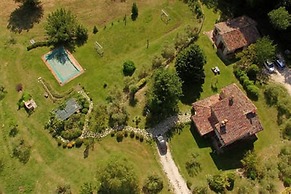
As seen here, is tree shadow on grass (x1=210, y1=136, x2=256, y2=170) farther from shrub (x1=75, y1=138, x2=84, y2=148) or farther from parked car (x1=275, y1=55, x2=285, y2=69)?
shrub (x1=75, y1=138, x2=84, y2=148)

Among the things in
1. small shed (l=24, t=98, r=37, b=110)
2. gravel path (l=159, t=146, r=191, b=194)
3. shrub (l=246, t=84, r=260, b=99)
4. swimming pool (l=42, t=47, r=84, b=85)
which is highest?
swimming pool (l=42, t=47, r=84, b=85)

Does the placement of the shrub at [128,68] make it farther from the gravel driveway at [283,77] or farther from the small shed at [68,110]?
the gravel driveway at [283,77]

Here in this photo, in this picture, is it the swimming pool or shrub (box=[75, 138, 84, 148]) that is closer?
shrub (box=[75, 138, 84, 148])

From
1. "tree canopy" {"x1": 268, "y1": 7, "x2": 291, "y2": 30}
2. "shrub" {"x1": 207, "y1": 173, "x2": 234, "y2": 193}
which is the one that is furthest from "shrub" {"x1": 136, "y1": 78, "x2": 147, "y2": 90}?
"tree canopy" {"x1": 268, "y1": 7, "x2": 291, "y2": 30}

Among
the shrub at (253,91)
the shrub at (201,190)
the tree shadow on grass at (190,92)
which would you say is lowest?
the shrub at (201,190)

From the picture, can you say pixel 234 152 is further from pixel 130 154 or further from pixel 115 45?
pixel 115 45

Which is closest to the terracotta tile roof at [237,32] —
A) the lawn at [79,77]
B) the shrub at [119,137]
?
the lawn at [79,77]

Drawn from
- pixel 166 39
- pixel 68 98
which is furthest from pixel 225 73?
pixel 68 98
